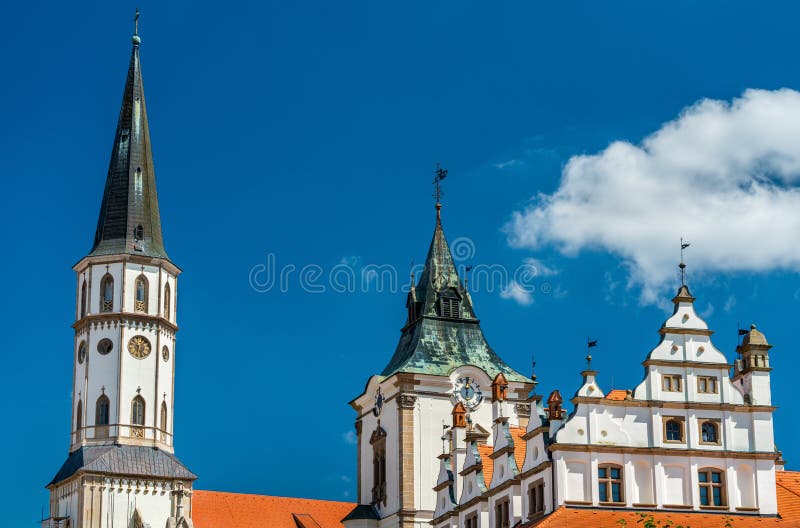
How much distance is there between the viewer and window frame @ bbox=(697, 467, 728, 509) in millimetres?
60438

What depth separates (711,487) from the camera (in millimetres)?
60688

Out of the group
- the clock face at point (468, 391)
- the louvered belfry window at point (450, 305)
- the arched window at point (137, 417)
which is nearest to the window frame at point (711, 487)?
the clock face at point (468, 391)

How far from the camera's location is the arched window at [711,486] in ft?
199

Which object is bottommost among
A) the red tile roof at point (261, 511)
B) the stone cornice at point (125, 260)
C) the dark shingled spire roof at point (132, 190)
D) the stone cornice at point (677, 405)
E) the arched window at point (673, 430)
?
the arched window at point (673, 430)

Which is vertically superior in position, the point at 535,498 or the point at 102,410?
the point at 102,410

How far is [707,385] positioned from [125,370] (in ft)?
132

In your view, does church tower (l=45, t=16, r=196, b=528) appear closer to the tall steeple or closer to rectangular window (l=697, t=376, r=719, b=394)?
the tall steeple

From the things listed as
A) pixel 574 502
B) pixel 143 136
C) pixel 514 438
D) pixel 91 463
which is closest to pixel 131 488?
pixel 91 463

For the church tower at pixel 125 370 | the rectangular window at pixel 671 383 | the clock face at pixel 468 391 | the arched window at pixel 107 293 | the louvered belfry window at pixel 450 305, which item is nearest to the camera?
the rectangular window at pixel 671 383

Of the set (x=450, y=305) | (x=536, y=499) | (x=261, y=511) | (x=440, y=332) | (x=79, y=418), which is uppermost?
(x=450, y=305)

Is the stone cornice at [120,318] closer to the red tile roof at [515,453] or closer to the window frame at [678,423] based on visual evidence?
the red tile roof at [515,453]

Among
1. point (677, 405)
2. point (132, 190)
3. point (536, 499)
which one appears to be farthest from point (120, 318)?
point (677, 405)

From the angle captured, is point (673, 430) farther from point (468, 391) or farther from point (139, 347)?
point (139, 347)

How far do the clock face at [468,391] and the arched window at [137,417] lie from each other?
695 inches
